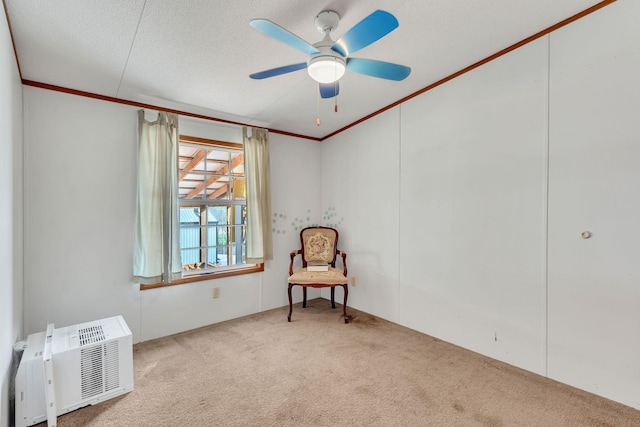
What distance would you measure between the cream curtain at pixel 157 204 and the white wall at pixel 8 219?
80 centimetres

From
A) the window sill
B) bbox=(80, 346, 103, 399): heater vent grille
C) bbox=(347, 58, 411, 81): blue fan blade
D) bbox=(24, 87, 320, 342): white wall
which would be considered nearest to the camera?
bbox=(347, 58, 411, 81): blue fan blade

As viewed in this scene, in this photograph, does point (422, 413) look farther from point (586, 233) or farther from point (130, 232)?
point (130, 232)

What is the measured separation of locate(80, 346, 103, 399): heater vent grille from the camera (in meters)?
1.85

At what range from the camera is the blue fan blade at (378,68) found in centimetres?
172

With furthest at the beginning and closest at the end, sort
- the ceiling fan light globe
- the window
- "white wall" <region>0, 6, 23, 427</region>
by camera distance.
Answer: the window
the ceiling fan light globe
"white wall" <region>0, 6, 23, 427</region>

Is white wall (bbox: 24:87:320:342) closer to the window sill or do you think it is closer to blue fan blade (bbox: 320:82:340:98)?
the window sill

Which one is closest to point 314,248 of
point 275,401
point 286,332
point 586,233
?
point 286,332

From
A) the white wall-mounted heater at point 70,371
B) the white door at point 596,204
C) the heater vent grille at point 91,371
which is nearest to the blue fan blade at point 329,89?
the white door at point 596,204

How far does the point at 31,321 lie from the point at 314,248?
2.74m

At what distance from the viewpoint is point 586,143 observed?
6.06 ft

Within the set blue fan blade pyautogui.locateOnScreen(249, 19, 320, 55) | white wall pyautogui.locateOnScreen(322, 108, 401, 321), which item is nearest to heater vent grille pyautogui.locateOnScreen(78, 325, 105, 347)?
blue fan blade pyautogui.locateOnScreen(249, 19, 320, 55)

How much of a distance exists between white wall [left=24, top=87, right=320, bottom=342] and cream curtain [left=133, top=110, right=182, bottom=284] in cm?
14

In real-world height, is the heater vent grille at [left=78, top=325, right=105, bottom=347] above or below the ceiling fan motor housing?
below

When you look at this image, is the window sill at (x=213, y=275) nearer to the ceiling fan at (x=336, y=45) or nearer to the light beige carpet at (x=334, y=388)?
the light beige carpet at (x=334, y=388)
